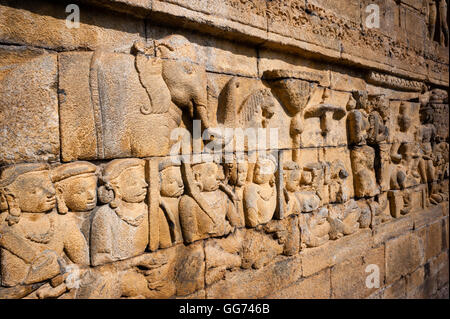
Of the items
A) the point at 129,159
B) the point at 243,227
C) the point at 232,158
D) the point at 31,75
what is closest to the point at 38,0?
the point at 31,75

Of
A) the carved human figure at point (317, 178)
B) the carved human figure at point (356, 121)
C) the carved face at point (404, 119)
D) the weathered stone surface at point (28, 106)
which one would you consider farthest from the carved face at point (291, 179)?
the carved face at point (404, 119)

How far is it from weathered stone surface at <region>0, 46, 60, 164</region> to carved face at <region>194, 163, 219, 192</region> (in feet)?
3.71

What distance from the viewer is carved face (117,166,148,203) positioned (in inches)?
94.7

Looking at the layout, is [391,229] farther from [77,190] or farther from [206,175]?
[77,190]

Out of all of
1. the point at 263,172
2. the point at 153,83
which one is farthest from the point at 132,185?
the point at 263,172

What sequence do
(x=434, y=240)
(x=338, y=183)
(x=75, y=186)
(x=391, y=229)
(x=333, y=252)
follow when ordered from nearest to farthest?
(x=75, y=186) < (x=333, y=252) < (x=338, y=183) < (x=391, y=229) < (x=434, y=240)

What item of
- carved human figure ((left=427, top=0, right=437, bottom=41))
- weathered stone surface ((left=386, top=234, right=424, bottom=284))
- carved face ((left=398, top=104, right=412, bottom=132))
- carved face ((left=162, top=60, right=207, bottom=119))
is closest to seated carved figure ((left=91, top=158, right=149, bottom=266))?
carved face ((left=162, top=60, right=207, bottom=119))

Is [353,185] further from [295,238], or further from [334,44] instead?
[334,44]

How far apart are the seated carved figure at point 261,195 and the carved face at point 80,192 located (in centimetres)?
148

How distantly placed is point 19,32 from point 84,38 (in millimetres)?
397

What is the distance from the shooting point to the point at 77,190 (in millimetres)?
2221

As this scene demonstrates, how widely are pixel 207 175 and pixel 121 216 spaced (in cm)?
83

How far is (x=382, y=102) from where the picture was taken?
473cm

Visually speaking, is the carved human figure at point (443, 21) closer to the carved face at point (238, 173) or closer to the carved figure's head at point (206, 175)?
the carved face at point (238, 173)
